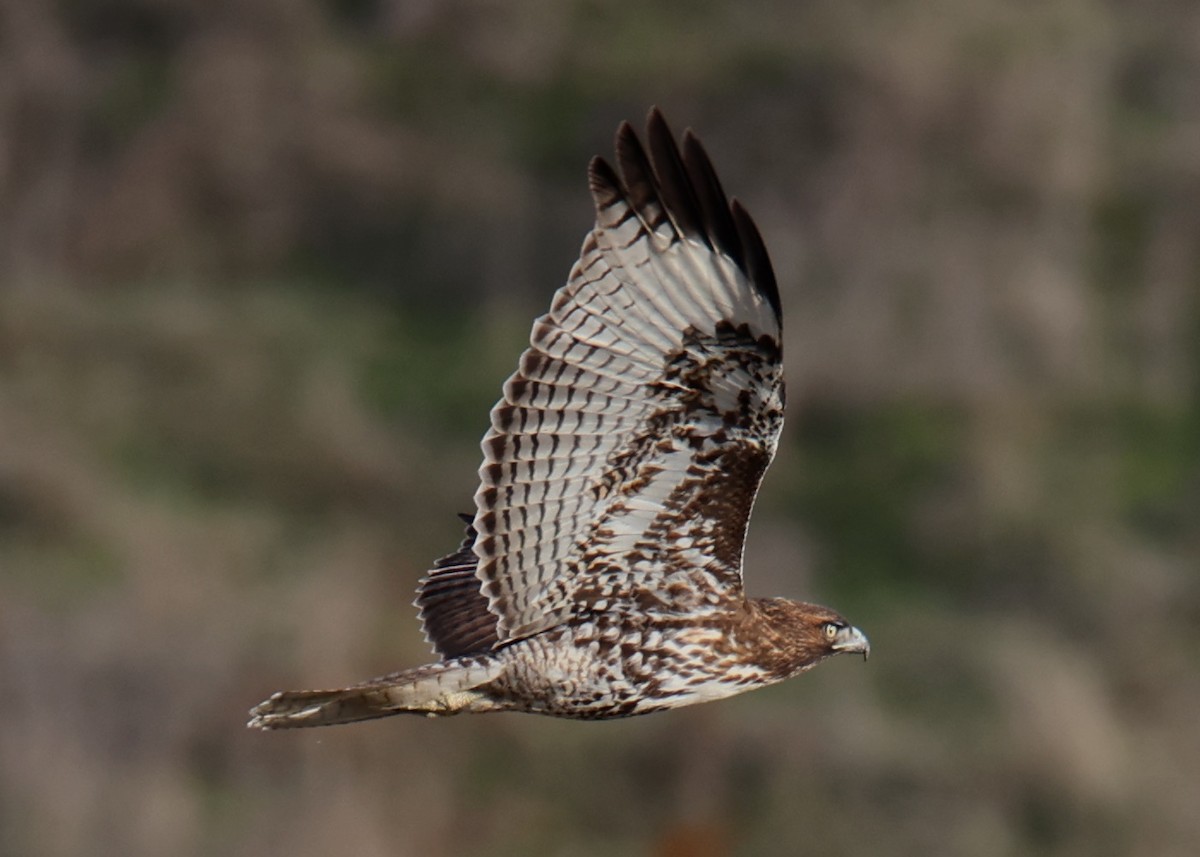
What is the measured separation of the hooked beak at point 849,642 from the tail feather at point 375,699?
980 mm

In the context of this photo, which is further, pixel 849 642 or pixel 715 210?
pixel 849 642

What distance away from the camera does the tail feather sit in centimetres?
634

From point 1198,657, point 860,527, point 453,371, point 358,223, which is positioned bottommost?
point 1198,657

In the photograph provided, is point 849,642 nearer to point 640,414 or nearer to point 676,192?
point 640,414

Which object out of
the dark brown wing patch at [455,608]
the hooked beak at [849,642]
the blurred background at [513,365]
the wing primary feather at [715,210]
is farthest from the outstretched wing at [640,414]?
the blurred background at [513,365]

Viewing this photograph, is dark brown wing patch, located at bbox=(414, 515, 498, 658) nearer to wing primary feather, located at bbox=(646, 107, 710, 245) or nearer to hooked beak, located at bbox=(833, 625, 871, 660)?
hooked beak, located at bbox=(833, 625, 871, 660)

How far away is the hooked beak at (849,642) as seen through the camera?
6793 mm

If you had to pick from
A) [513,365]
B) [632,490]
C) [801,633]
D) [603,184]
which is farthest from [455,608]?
[513,365]

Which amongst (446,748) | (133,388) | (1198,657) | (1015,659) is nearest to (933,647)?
(1015,659)

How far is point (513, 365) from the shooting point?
19.4 metres

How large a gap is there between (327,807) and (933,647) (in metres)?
6.13

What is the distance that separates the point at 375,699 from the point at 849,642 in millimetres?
1341

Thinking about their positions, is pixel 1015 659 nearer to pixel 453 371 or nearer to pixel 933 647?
pixel 933 647

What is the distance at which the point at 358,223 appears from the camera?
832 inches
